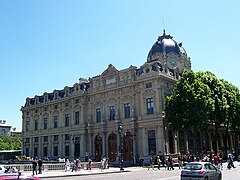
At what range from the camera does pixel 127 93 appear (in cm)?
5175

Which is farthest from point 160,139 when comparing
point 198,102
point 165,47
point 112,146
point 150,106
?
point 165,47

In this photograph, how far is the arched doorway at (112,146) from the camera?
52094mm

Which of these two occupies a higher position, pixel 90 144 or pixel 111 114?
pixel 111 114

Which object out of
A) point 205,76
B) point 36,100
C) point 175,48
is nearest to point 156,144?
point 205,76

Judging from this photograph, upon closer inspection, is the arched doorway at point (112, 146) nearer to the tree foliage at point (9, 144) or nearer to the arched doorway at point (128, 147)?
the arched doorway at point (128, 147)

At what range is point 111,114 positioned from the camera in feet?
176

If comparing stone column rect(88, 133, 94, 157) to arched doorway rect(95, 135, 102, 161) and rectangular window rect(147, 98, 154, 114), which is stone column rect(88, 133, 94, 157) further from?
rectangular window rect(147, 98, 154, 114)

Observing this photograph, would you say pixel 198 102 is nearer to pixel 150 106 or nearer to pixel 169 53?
pixel 150 106

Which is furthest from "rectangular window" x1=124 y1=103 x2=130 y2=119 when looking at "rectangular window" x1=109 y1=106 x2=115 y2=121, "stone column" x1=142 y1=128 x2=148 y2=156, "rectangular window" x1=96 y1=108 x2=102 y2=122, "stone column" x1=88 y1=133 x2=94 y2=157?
"stone column" x1=88 y1=133 x2=94 y2=157


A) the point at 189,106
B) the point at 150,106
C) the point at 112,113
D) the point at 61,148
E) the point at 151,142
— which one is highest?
the point at 150,106

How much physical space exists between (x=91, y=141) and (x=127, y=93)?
11.3 m

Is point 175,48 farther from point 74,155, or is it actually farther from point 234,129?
point 74,155

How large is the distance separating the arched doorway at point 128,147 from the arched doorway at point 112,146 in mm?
1986

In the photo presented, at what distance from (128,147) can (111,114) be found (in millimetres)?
6687
